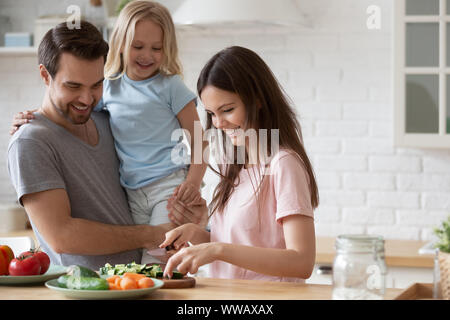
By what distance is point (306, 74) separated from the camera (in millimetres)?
3492

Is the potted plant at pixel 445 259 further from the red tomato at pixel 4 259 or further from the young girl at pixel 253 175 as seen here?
the red tomato at pixel 4 259

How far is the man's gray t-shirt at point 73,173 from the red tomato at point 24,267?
1.09ft

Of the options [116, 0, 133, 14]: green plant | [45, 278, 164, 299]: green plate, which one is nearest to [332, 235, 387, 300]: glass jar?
[45, 278, 164, 299]: green plate

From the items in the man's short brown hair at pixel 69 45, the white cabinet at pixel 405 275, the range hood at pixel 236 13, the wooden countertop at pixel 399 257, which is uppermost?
the range hood at pixel 236 13

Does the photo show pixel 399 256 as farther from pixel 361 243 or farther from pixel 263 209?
pixel 361 243

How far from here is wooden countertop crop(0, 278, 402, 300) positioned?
150 centimetres

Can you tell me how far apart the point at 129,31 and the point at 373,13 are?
1607mm

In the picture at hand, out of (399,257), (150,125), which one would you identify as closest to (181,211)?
(150,125)

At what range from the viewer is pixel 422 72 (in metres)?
3.15

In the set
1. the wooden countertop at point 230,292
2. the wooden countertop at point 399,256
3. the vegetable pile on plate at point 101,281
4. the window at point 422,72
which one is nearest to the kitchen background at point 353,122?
the window at point 422,72

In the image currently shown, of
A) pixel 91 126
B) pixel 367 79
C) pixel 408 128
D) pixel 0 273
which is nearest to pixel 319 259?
pixel 408 128

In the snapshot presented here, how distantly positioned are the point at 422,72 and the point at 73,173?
183cm

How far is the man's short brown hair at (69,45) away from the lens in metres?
2.08

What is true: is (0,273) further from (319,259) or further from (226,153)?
(319,259)
